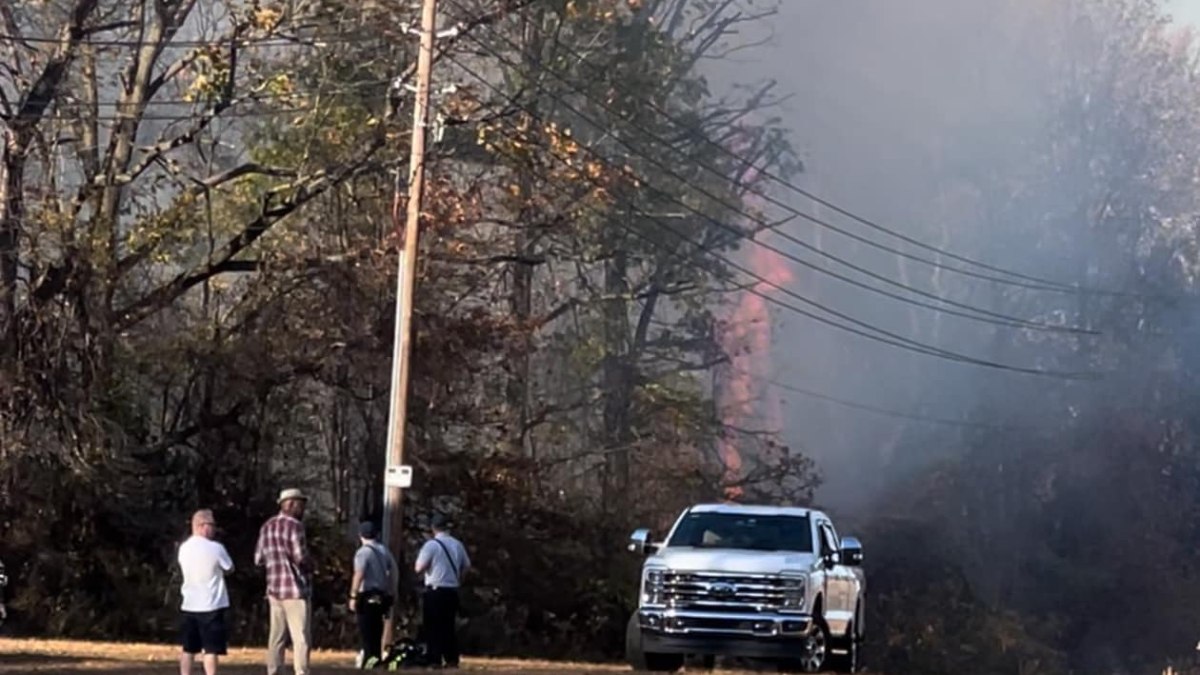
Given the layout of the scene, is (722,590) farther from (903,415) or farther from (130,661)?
(903,415)

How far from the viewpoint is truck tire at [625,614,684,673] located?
21.8 metres

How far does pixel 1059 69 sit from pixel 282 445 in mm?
26970

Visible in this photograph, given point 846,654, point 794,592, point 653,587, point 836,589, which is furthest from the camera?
point 846,654

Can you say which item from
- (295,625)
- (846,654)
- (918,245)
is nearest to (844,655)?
(846,654)

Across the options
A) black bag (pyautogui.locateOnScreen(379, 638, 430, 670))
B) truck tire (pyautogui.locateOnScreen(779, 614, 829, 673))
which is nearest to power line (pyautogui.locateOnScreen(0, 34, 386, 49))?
black bag (pyautogui.locateOnScreen(379, 638, 430, 670))

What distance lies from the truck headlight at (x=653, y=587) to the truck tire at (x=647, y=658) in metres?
0.38

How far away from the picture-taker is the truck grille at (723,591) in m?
21.1

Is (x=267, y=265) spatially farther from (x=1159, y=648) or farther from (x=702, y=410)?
(x=1159, y=648)

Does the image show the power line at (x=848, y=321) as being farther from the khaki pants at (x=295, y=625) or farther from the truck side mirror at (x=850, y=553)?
the khaki pants at (x=295, y=625)

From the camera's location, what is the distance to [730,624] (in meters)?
21.2

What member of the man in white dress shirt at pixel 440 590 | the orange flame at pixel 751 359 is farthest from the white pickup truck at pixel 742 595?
the orange flame at pixel 751 359

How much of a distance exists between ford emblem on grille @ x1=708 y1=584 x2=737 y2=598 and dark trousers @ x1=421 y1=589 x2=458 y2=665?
2755 mm

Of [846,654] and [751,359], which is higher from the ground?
[751,359]

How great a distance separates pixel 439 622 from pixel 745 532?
11.6 feet
